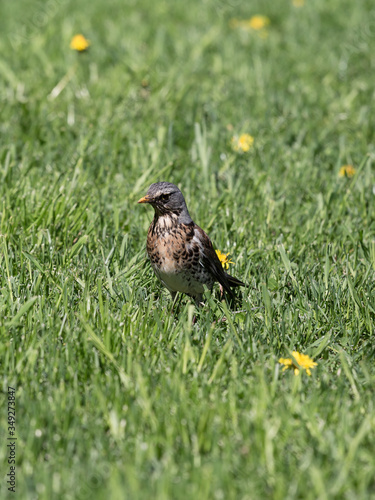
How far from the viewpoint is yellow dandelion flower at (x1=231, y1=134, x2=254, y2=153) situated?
6.36 meters

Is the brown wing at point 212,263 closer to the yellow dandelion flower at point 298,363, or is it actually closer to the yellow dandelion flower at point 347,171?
the yellow dandelion flower at point 298,363

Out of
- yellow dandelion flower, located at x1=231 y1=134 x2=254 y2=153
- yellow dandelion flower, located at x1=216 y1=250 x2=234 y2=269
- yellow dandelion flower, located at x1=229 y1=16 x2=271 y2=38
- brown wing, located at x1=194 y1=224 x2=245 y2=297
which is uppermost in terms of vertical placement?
yellow dandelion flower, located at x1=229 y1=16 x2=271 y2=38

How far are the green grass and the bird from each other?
18 cm

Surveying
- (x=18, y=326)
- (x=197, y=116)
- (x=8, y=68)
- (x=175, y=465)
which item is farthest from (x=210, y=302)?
(x=8, y=68)

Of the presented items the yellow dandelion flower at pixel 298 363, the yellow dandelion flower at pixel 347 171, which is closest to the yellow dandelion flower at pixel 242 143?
the yellow dandelion flower at pixel 347 171

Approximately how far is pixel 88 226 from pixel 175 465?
241cm

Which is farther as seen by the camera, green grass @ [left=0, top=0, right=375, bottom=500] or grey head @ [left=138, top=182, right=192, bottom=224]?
grey head @ [left=138, top=182, right=192, bottom=224]

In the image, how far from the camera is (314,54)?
8.77m

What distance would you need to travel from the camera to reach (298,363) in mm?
3422

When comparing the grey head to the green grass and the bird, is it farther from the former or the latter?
the green grass

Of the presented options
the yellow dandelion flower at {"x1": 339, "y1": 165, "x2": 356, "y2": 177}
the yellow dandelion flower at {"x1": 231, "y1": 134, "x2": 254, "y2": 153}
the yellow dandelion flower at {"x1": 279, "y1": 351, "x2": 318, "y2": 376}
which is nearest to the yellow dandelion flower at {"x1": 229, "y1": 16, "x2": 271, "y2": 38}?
the yellow dandelion flower at {"x1": 231, "y1": 134, "x2": 254, "y2": 153}

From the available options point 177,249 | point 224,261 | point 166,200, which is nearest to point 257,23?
point 224,261

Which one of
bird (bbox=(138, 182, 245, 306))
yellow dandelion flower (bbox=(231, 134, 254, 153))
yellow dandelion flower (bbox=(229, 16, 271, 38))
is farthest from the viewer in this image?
yellow dandelion flower (bbox=(229, 16, 271, 38))

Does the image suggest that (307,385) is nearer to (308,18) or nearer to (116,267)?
(116,267)
